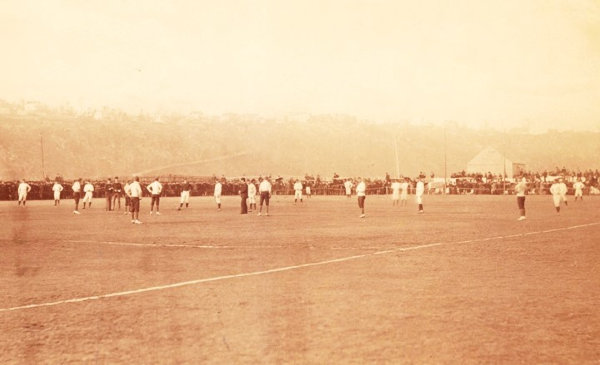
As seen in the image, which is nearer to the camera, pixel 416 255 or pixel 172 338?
pixel 172 338

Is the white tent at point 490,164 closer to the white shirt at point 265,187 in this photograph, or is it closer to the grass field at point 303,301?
the white shirt at point 265,187

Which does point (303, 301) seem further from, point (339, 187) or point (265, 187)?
point (339, 187)

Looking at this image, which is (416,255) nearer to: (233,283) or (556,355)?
(233,283)

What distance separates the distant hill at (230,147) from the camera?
118 m

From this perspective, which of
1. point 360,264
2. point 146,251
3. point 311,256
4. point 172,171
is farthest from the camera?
point 172,171

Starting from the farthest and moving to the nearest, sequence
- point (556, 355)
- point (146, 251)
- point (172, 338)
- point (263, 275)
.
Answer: point (146, 251)
point (263, 275)
point (172, 338)
point (556, 355)

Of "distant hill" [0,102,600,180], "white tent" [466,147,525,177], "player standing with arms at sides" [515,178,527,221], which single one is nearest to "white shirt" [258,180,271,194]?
"player standing with arms at sides" [515,178,527,221]

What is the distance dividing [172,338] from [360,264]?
252 inches

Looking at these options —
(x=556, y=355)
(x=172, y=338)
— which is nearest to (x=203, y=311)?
(x=172, y=338)

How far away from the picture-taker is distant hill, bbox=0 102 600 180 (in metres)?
118

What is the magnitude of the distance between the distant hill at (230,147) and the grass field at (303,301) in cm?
9206

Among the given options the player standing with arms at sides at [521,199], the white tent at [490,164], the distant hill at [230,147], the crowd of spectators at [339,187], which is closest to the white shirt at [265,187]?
the player standing with arms at sides at [521,199]

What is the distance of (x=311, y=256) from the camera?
45.9ft

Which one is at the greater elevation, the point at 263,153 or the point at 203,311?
the point at 263,153
